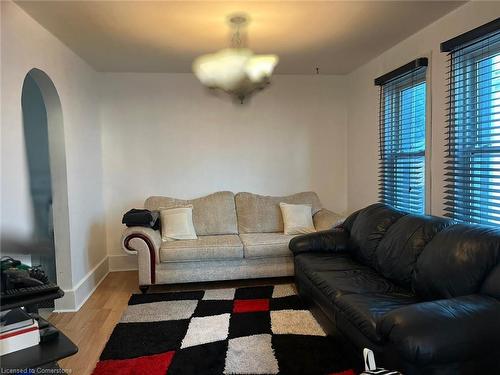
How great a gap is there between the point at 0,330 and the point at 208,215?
2745 mm

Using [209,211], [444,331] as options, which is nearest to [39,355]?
[444,331]

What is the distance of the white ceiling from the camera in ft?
8.39

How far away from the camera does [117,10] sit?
258 centimetres

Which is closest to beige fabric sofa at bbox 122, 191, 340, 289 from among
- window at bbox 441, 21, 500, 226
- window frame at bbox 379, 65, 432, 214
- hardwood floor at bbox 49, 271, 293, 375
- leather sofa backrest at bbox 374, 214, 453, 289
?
hardwood floor at bbox 49, 271, 293, 375

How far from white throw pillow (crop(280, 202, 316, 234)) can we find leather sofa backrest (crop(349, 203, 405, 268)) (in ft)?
2.75

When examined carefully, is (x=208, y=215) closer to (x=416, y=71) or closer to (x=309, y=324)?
(x=309, y=324)

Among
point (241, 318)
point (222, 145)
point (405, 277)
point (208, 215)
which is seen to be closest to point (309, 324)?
point (241, 318)

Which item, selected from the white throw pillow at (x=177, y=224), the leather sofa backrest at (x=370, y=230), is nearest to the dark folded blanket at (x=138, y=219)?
the white throw pillow at (x=177, y=224)

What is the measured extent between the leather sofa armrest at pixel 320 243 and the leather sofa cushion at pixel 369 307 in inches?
39.5

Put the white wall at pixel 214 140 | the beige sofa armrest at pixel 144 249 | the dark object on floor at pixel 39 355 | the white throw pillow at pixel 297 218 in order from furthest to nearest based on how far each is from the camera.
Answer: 1. the white wall at pixel 214 140
2. the white throw pillow at pixel 297 218
3. the beige sofa armrest at pixel 144 249
4. the dark object on floor at pixel 39 355

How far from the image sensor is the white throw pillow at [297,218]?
4.12 meters

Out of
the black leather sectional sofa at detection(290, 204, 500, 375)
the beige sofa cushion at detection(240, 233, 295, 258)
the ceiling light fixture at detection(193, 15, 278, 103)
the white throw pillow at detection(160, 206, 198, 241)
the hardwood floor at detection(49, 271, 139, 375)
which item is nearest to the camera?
the black leather sectional sofa at detection(290, 204, 500, 375)

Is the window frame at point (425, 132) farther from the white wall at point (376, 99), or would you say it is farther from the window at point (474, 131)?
the window at point (474, 131)

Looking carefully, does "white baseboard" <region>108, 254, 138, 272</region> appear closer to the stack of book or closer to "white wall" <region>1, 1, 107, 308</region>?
"white wall" <region>1, 1, 107, 308</region>
